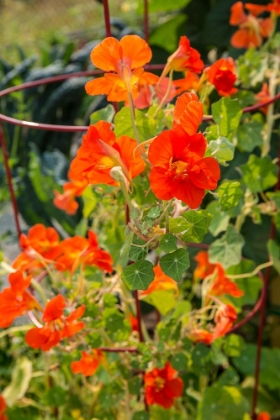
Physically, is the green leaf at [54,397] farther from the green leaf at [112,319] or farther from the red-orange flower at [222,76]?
the red-orange flower at [222,76]

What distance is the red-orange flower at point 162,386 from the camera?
882mm

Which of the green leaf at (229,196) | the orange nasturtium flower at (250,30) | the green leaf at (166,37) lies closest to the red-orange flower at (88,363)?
the green leaf at (229,196)

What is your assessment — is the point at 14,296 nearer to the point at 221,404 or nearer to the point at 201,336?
the point at 201,336

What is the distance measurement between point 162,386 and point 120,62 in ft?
1.57

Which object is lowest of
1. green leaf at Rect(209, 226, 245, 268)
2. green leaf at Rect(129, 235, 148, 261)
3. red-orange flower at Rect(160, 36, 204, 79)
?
green leaf at Rect(209, 226, 245, 268)

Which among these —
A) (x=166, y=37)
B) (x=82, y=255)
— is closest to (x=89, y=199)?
(x=82, y=255)

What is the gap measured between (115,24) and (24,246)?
51.9 inches

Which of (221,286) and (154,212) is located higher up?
(154,212)

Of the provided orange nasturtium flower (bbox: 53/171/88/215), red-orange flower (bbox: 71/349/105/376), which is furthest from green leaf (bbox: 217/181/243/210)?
red-orange flower (bbox: 71/349/105/376)

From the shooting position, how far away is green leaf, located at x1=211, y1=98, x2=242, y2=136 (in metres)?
0.78

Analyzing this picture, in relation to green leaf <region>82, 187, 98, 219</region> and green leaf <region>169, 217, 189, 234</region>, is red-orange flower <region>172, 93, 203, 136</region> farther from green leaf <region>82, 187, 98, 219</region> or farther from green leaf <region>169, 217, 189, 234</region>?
green leaf <region>82, 187, 98, 219</region>

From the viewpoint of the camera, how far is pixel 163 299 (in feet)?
3.18

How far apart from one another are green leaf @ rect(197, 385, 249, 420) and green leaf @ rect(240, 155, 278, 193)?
383mm

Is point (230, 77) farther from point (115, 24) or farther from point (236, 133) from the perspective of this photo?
point (115, 24)
